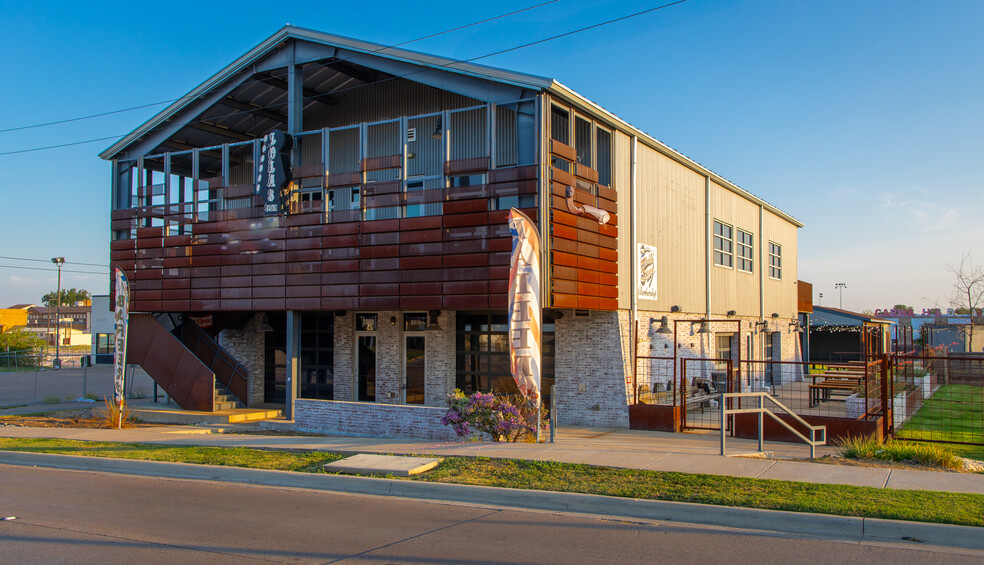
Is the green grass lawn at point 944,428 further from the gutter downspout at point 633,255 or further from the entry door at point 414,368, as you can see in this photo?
the entry door at point 414,368

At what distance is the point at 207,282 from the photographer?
787 inches

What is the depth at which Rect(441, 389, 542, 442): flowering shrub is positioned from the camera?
1339 centimetres

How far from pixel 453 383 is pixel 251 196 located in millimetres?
7339

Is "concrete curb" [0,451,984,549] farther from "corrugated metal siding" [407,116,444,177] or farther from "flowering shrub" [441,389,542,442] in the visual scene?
"corrugated metal siding" [407,116,444,177]

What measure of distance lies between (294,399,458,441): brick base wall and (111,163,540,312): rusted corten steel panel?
8.54 ft

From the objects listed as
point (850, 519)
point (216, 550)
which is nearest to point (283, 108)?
point (216, 550)

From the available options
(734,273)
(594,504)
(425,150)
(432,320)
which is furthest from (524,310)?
(734,273)

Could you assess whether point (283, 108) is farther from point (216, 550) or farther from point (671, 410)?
point (216, 550)

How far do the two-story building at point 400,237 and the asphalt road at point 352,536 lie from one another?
592 cm

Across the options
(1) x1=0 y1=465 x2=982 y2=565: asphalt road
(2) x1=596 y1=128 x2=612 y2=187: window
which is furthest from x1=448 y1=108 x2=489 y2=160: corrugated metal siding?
(1) x1=0 y1=465 x2=982 y2=565: asphalt road

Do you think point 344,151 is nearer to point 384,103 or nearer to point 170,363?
point 384,103

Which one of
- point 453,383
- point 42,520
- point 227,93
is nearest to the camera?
point 42,520

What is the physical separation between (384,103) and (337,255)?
5.45 meters

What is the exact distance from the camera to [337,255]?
59.4 feet
